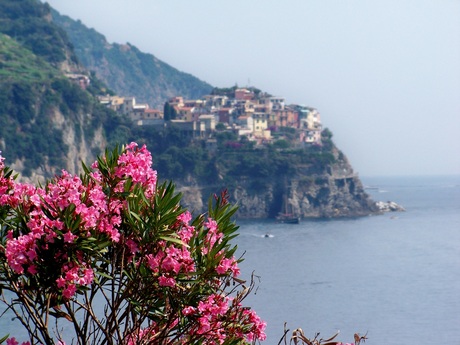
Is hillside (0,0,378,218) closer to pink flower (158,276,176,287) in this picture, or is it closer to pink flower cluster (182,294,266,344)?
pink flower cluster (182,294,266,344)

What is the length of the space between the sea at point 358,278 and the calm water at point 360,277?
1.7 inches

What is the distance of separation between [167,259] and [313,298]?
37.4 m

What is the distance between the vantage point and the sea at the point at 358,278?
3450 centimetres

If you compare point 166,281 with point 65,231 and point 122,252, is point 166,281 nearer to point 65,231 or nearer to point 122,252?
point 122,252

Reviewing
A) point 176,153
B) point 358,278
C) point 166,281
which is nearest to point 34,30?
point 176,153

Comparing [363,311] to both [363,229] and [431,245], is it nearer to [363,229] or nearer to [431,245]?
[431,245]

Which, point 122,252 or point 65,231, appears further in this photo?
point 122,252

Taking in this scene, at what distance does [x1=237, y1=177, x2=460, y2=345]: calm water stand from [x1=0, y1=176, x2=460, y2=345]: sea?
42mm

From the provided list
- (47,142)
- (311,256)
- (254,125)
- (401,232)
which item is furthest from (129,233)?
(254,125)

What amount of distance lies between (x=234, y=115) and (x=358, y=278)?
2358 inches

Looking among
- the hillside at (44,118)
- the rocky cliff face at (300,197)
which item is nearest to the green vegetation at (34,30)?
the hillside at (44,118)

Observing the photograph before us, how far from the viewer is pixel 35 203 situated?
5539 millimetres

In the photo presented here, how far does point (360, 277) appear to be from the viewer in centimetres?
5194

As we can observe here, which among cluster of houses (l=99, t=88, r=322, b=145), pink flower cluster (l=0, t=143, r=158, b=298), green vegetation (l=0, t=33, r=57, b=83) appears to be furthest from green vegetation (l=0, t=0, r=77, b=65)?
pink flower cluster (l=0, t=143, r=158, b=298)
